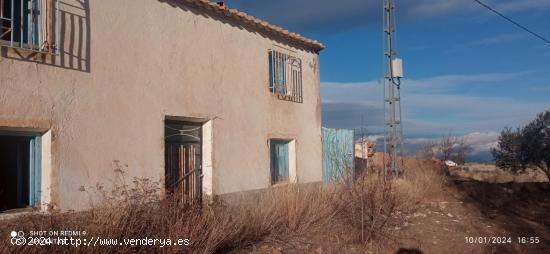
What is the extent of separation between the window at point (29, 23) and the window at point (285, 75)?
18.9ft

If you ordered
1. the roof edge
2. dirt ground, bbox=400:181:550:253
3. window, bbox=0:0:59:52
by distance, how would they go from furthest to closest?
1. the roof edge
2. dirt ground, bbox=400:181:550:253
3. window, bbox=0:0:59:52

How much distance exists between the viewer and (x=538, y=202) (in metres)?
14.7

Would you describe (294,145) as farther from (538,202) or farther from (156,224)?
(538,202)

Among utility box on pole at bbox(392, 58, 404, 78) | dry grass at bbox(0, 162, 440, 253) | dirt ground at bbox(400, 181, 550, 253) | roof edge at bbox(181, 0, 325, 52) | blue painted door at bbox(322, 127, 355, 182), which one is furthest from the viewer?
utility box on pole at bbox(392, 58, 404, 78)

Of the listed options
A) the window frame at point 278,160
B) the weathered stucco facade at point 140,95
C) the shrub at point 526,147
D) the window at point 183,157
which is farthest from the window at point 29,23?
the shrub at point 526,147

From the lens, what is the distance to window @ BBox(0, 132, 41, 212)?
6277 mm

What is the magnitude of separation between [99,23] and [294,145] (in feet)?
20.6

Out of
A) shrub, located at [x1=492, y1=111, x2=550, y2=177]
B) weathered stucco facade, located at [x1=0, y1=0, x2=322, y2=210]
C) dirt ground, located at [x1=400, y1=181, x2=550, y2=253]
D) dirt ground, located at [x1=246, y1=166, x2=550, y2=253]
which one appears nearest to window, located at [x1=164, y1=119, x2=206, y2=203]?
weathered stucco facade, located at [x1=0, y1=0, x2=322, y2=210]

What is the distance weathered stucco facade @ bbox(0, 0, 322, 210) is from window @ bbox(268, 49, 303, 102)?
249 mm

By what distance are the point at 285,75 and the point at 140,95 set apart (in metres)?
4.92

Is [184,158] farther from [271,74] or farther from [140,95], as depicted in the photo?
[271,74]

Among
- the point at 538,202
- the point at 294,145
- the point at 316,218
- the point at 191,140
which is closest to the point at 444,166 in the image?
the point at 538,202

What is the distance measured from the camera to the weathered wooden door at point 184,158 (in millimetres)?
8766

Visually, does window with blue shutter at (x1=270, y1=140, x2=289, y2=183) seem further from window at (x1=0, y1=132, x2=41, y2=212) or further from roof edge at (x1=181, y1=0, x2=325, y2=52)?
window at (x1=0, y1=132, x2=41, y2=212)
